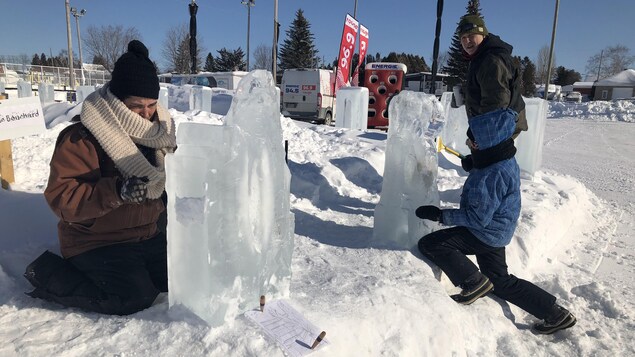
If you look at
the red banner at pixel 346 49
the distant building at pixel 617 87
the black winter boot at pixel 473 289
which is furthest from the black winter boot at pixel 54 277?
the distant building at pixel 617 87

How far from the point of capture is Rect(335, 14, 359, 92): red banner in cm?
1439

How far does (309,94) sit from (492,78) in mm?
12677

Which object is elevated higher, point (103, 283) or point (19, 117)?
point (19, 117)

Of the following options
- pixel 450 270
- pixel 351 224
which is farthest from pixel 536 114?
pixel 450 270

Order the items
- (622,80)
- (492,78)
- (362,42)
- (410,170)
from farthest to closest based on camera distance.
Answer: (622,80) → (362,42) → (492,78) → (410,170)

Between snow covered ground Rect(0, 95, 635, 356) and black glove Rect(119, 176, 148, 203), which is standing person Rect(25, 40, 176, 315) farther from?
snow covered ground Rect(0, 95, 635, 356)

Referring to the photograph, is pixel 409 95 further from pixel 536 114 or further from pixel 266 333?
pixel 536 114

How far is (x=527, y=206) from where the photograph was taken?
4590 millimetres

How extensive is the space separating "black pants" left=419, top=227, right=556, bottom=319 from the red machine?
9.73 m

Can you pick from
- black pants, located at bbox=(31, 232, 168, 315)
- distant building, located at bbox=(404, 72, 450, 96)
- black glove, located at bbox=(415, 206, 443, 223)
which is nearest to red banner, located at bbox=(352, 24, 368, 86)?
black glove, located at bbox=(415, 206, 443, 223)

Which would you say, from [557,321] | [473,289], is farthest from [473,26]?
[557,321]

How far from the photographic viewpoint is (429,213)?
298 cm

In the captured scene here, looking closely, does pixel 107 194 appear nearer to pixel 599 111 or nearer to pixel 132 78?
pixel 132 78

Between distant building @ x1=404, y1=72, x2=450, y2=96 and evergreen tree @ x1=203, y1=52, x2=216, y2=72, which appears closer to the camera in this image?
distant building @ x1=404, y1=72, x2=450, y2=96
